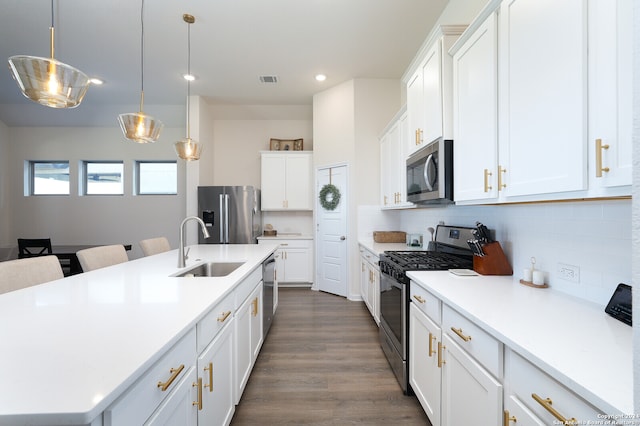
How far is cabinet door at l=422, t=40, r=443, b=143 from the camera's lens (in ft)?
6.57

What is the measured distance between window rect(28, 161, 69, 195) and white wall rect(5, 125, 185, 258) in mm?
143

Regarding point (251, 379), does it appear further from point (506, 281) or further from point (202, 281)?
point (506, 281)

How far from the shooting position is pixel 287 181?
17.0 feet

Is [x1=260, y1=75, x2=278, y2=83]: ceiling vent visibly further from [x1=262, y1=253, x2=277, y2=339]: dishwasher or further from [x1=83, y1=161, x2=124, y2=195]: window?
[x1=83, y1=161, x2=124, y2=195]: window

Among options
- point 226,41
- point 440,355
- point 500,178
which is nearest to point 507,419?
point 440,355

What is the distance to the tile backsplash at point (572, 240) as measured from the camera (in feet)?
3.66

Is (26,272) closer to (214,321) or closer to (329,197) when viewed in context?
(214,321)

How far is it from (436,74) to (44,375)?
8.31 ft

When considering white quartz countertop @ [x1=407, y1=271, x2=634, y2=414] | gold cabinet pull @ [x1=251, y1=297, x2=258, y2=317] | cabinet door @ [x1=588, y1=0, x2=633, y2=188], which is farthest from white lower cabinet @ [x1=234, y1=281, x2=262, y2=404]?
cabinet door @ [x1=588, y1=0, x2=633, y2=188]

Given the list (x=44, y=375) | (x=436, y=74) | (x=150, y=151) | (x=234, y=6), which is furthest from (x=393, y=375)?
(x=150, y=151)

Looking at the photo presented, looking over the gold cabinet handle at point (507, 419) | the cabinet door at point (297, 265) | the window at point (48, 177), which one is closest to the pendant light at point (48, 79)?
the gold cabinet handle at point (507, 419)

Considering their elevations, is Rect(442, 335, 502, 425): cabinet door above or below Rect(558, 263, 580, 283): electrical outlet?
below

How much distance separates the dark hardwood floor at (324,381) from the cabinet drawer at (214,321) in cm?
77

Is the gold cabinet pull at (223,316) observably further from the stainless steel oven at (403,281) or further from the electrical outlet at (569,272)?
the electrical outlet at (569,272)
